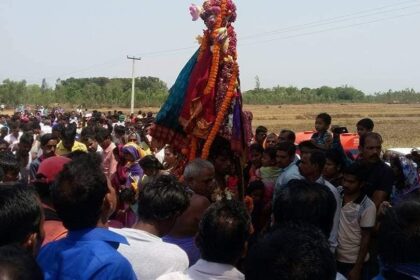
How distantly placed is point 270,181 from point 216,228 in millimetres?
3222

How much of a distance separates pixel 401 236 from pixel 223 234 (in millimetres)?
787

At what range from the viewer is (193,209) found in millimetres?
3736

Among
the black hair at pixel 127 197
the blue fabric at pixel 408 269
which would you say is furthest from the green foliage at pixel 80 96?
the blue fabric at pixel 408 269

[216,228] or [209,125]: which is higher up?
[209,125]

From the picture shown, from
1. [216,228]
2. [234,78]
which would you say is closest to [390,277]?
[216,228]

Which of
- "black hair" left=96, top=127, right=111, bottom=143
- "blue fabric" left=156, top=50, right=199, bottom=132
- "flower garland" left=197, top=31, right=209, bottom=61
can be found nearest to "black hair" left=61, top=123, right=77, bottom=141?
"black hair" left=96, top=127, right=111, bottom=143

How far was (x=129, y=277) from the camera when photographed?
2.36 meters

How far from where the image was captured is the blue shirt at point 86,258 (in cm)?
229

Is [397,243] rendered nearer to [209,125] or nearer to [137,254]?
[137,254]

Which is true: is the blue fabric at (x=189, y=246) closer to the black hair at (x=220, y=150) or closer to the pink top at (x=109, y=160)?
the black hair at (x=220, y=150)

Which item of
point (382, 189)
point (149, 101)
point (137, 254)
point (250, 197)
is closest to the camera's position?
point (137, 254)

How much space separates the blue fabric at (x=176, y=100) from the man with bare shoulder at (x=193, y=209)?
97 centimetres

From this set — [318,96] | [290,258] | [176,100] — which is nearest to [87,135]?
[176,100]

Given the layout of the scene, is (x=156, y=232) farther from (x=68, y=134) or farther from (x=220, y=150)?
(x=68, y=134)
